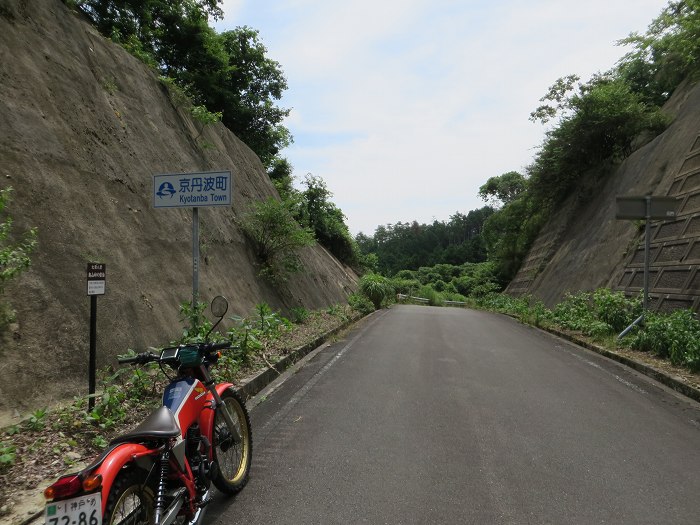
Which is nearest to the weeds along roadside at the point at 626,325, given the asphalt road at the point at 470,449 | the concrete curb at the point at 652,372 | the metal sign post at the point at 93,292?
the concrete curb at the point at 652,372

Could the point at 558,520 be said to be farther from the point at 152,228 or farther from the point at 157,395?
the point at 152,228

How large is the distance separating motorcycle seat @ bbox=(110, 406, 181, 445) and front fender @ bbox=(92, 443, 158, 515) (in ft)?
0.17

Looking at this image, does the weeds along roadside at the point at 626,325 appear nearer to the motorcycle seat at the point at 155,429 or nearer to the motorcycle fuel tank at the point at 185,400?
the motorcycle fuel tank at the point at 185,400

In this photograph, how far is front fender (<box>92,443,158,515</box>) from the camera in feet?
7.64

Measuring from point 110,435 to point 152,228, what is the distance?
4.52 meters

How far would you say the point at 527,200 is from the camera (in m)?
29.1

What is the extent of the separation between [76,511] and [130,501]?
365mm

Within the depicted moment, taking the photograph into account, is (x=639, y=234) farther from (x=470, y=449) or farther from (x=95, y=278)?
(x=95, y=278)

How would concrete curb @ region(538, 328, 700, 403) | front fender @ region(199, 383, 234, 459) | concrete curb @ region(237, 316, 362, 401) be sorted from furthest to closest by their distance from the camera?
concrete curb @ region(538, 328, 700, 403) < concrete curb @ region(237, 316, 362, 401) < front fender @ region(199, 383, 234, 459)

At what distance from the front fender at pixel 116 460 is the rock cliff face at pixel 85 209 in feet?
8.42

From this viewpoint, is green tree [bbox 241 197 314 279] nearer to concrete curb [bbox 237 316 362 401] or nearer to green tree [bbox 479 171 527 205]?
concrete curb [bbox 237 316 362 401]

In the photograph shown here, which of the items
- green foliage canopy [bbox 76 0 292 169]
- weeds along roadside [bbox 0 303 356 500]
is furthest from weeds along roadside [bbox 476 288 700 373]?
green foliage canopy [bbox 76 0 292 169]

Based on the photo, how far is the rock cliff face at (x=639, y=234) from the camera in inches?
448

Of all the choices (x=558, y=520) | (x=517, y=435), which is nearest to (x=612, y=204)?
(x=517, y=435)
